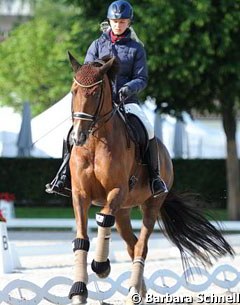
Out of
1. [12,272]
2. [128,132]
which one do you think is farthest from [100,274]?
[12,272]

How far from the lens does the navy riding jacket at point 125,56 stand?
9.33 meters

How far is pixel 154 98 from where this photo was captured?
23.3 meters

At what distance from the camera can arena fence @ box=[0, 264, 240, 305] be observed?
9227mm

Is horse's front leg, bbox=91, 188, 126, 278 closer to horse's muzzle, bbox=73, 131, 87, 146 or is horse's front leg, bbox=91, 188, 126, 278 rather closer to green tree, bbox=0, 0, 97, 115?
horse's muzzle, bbox=73, 131, 87, 146

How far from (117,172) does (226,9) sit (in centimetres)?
1361

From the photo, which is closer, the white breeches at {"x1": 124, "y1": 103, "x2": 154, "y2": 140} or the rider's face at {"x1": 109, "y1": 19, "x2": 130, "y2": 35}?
the rider's face at {"x1": 109, "y1": 19, "x2": 130, "y2": 35}

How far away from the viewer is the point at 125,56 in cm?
941

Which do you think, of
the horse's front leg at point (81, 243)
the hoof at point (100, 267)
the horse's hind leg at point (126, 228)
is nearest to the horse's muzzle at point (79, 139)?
the horse's front leg at point (81, 243)

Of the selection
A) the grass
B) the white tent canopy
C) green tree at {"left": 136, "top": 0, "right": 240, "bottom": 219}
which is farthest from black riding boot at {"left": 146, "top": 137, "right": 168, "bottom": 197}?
the grass

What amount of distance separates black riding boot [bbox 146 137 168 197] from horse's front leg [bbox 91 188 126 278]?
3.28ft

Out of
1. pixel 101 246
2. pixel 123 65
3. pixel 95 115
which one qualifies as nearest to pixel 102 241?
pixel 101 246

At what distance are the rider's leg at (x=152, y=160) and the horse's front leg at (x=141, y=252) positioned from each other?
14.2 inches

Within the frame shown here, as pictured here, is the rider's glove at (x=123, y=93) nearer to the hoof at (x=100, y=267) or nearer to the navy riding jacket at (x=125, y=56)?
the navy riding jacket at (x=125, y=56)

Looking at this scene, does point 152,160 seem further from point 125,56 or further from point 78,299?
point 78,299
